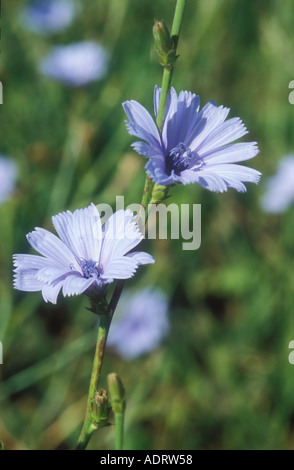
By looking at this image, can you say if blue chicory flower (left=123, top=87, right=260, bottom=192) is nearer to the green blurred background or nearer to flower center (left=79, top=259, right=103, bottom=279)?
flower center (left=79, top=259, right=103, bottom=279)

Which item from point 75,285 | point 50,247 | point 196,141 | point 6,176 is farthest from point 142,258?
point 6,176

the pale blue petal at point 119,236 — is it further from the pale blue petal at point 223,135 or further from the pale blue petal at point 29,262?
the pale blue petal at point 223,135

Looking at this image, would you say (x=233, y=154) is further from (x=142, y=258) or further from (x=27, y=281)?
(x=27, y=281)

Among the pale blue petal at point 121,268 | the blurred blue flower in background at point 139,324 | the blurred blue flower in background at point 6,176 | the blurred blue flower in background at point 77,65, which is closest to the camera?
the pale blue petal at point 121,268

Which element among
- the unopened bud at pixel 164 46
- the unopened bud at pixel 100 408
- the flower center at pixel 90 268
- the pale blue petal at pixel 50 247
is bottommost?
the unopened bud at pixel 100 408

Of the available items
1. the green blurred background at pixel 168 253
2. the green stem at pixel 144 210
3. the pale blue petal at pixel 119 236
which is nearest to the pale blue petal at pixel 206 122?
the green stem at pixel 144 210

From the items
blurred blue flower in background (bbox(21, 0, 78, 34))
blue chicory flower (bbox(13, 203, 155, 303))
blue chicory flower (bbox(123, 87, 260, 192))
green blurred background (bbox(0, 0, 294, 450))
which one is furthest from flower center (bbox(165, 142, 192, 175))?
blurred blue flower in background (bbox(21, 0, 78, 34))

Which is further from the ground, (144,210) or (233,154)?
(233,154)
